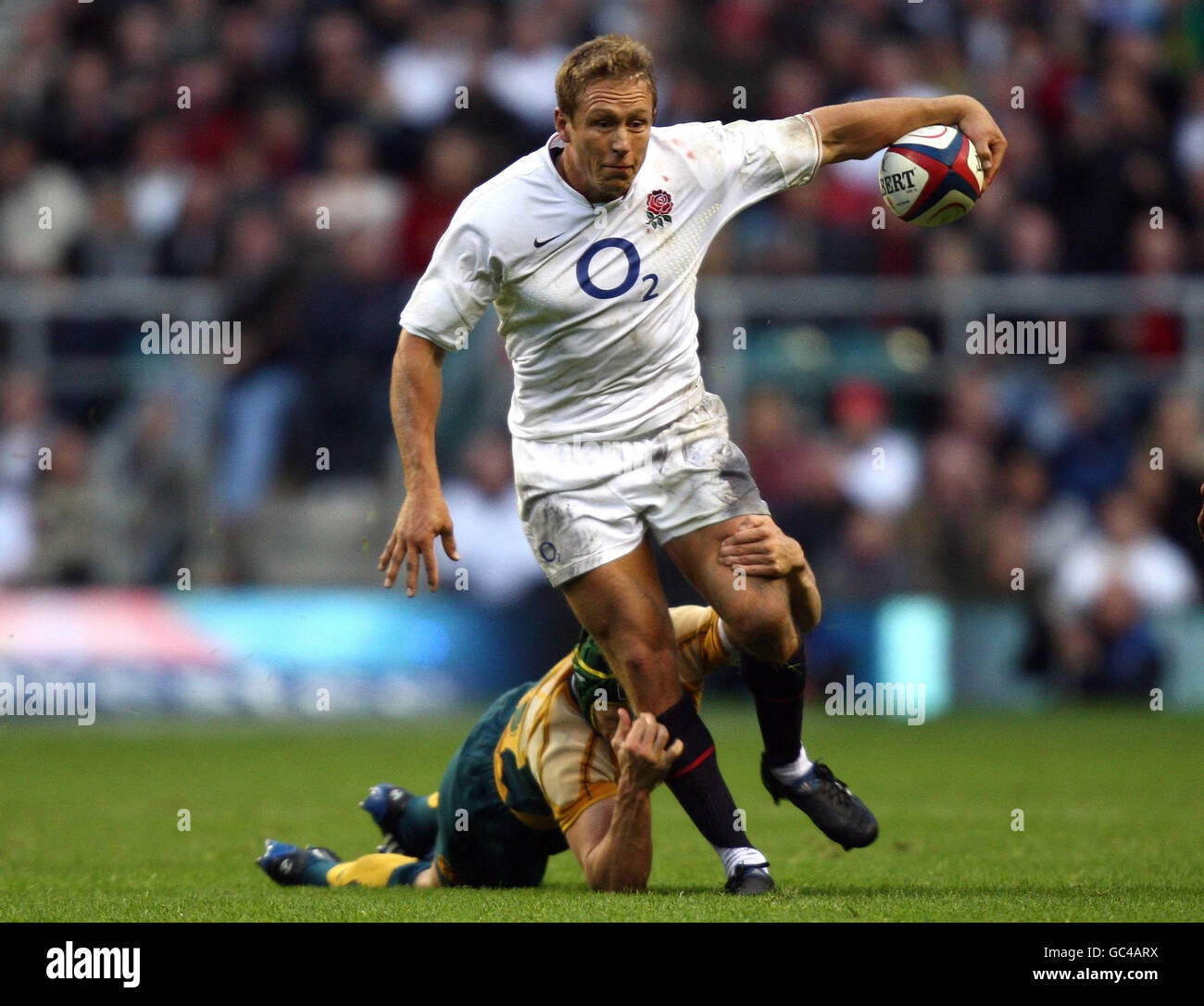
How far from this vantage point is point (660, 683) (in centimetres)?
594

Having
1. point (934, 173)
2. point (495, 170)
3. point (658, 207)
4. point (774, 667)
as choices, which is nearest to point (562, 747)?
point (774, 667)

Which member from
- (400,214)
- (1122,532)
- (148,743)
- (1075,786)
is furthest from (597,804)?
(400,214)

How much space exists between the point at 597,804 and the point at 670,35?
1177 centimetres

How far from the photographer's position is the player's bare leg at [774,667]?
5930 millimetres

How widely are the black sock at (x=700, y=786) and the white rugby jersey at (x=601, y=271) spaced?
36.8 inches

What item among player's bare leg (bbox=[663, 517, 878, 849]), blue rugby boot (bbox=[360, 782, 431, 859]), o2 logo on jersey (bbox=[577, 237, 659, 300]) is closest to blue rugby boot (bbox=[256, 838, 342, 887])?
blue rugby boot (bbox=[360, 782, 431, 859])

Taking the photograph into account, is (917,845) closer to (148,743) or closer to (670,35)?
(148,743)

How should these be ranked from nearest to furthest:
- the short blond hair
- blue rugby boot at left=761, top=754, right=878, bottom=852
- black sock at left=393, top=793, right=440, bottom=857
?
1. the short blond hair
2. blue rugby boot at left=761, top=754, right=878, bottom=852
3. black sock at left=393, top=793, right=440, bottom=857

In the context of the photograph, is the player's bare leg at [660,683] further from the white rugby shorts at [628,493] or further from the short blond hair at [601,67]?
the short blond hair at [601,67]

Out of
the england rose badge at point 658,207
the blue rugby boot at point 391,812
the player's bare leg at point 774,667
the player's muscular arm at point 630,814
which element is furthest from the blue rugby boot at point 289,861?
the england rose badge at point 658,207

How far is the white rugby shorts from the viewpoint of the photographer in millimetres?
6059

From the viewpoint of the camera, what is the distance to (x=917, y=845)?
7.32 meters

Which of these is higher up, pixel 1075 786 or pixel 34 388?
pixel 34 388

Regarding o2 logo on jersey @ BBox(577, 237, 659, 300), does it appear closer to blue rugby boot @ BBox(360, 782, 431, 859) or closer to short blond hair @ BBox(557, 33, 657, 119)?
short blond hair @ BBox(557, 33, 657, 119)
